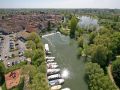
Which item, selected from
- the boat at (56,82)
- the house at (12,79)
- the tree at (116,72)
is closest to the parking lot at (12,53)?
the house at (12,79)

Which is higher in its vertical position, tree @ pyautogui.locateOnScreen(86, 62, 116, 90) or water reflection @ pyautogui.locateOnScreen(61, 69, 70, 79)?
tree @ pyautogui.locateOnScreen(86, 62, 116, 90)

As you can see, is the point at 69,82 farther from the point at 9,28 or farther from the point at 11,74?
the point at 9,28

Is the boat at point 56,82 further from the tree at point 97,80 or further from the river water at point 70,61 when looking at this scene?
the tree at point 97,80

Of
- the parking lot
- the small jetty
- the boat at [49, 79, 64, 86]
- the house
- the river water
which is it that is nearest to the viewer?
the house

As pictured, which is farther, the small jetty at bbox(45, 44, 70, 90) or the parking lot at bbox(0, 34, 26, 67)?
the parking lot at bbox(0, 34, 26, 67)

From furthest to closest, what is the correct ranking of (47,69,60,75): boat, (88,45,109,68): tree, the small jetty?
(88,45,109,68): tree
(47,69,60,75): boat
the small jetty

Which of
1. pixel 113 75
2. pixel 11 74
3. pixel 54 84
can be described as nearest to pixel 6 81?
pixel 11 74

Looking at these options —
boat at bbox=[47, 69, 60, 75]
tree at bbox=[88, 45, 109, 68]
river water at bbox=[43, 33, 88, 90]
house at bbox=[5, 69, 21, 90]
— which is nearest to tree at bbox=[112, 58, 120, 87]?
tree at bbox=[88, 45, 109, 68]

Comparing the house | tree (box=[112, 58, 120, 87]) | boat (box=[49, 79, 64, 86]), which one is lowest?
boat (box=[49, 79, 64, 86])

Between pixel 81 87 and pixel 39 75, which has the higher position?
pixel 39 75

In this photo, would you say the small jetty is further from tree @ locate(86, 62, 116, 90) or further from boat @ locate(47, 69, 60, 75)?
tree @ locate(86, 62, 116, 90)
